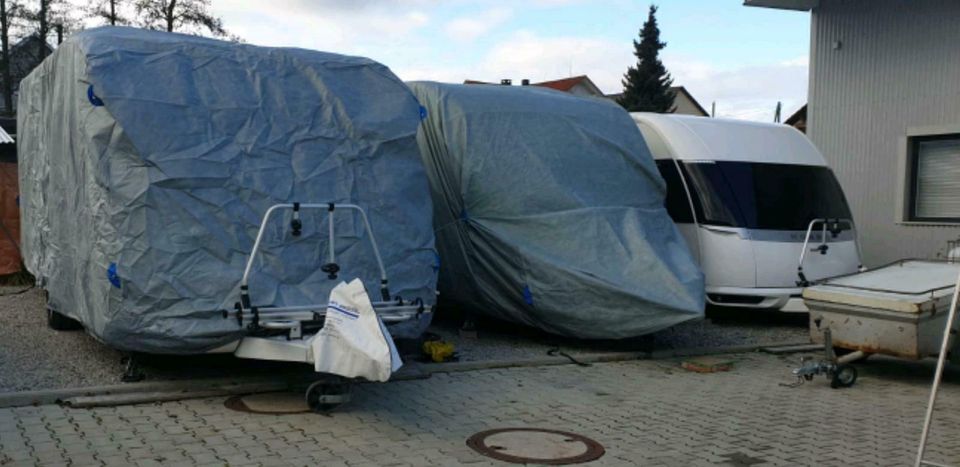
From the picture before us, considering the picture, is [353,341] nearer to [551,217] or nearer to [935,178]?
[551,217]

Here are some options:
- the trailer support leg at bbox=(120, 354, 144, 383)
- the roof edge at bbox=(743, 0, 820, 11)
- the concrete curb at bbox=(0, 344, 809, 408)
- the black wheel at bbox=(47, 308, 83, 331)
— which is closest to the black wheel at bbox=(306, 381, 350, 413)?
the concrete curb at bbox=(0, 344, 809, 408)

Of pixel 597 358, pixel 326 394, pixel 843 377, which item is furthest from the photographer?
pixel 597 358

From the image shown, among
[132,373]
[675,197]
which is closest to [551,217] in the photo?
[675,197]

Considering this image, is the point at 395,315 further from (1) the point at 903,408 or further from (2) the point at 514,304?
(1) the point at 903,408

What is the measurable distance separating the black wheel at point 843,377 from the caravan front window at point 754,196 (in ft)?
8.98

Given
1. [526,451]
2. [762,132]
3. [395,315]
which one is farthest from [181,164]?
[762,132]

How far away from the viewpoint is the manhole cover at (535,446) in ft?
18.8

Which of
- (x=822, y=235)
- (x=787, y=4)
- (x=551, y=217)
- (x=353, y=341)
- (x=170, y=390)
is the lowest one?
(x=170, y=390)

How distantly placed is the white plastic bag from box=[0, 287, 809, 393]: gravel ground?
6.42ft

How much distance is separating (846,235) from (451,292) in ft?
16.6

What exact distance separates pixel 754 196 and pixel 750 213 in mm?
263

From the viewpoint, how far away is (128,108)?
6.48m

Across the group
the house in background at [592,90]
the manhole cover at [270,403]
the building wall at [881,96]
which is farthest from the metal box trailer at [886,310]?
the house in background at [592,90]

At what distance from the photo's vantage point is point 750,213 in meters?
10.8
